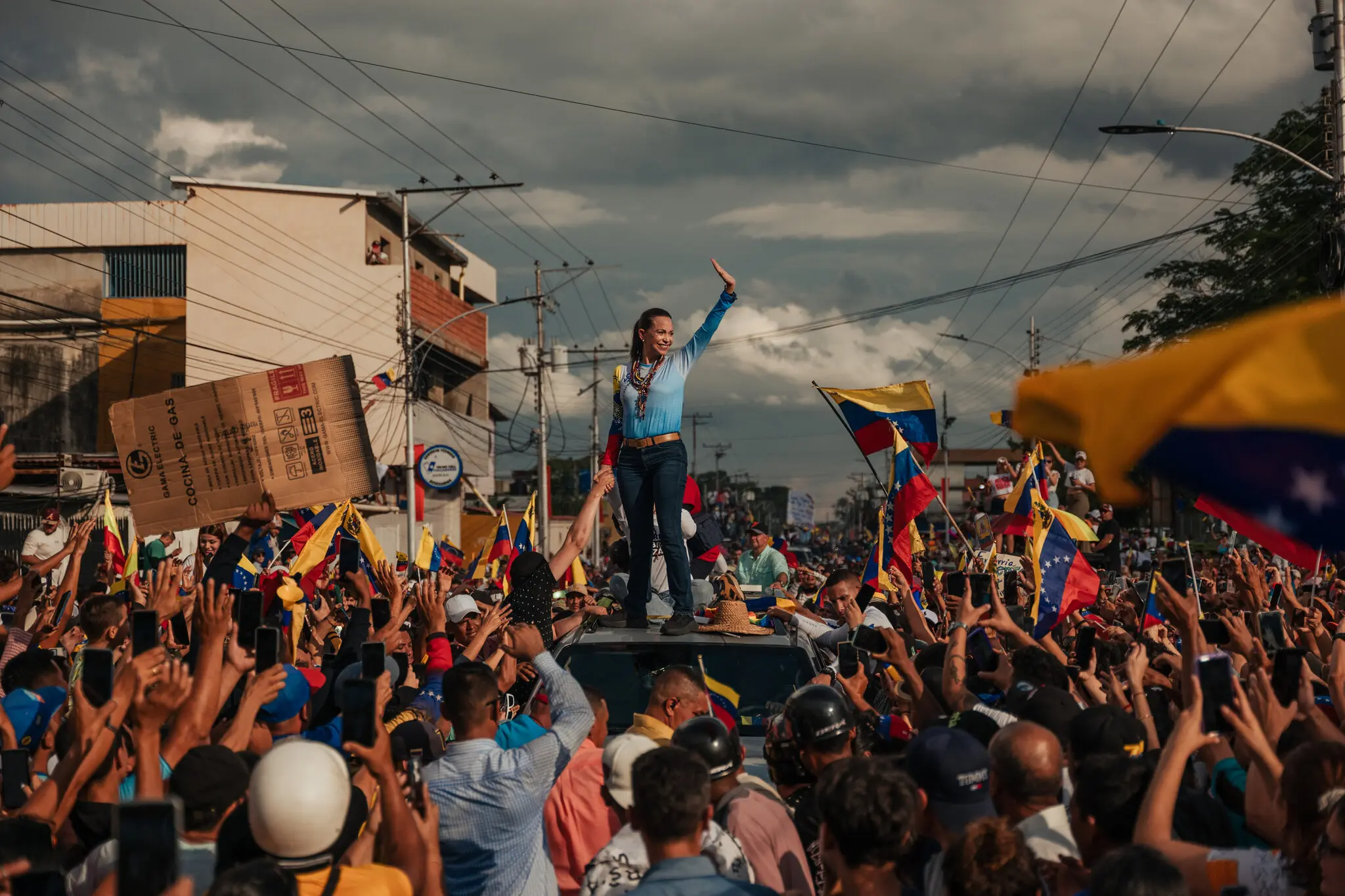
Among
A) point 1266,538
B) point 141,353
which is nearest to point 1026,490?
point 1266,538

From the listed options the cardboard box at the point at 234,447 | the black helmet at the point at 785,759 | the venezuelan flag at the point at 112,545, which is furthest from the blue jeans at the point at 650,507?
the venezuelan flag at the point at 112,545

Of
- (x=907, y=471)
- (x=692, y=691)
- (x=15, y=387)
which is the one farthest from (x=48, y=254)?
(x=692, y=691)

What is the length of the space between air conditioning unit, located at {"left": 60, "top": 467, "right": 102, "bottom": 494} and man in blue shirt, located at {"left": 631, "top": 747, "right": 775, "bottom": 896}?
19099 mm

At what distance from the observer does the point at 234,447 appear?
8.38 meters

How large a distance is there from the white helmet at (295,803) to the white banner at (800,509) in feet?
226

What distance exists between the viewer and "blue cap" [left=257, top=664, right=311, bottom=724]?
16.9ft

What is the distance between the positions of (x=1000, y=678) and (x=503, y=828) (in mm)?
2535

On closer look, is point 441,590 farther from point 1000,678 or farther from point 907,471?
point 907,471

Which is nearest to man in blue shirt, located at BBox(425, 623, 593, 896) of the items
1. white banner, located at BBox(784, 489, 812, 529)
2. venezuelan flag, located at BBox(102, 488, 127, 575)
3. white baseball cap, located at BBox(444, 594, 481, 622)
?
white baseball cap, located at BBox(444, 594, 481, 622)

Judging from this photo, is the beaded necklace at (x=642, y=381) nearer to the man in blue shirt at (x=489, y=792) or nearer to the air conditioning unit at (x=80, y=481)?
the man in blue shirt at (x=489, y=792)

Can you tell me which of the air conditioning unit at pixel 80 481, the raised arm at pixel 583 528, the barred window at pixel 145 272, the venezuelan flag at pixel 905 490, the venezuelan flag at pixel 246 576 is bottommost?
the venezuelan flag at pixel 246 576

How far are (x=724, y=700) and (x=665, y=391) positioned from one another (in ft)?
6.65

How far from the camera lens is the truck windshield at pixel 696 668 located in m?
6.76

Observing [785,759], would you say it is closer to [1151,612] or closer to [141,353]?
[1151,612]
